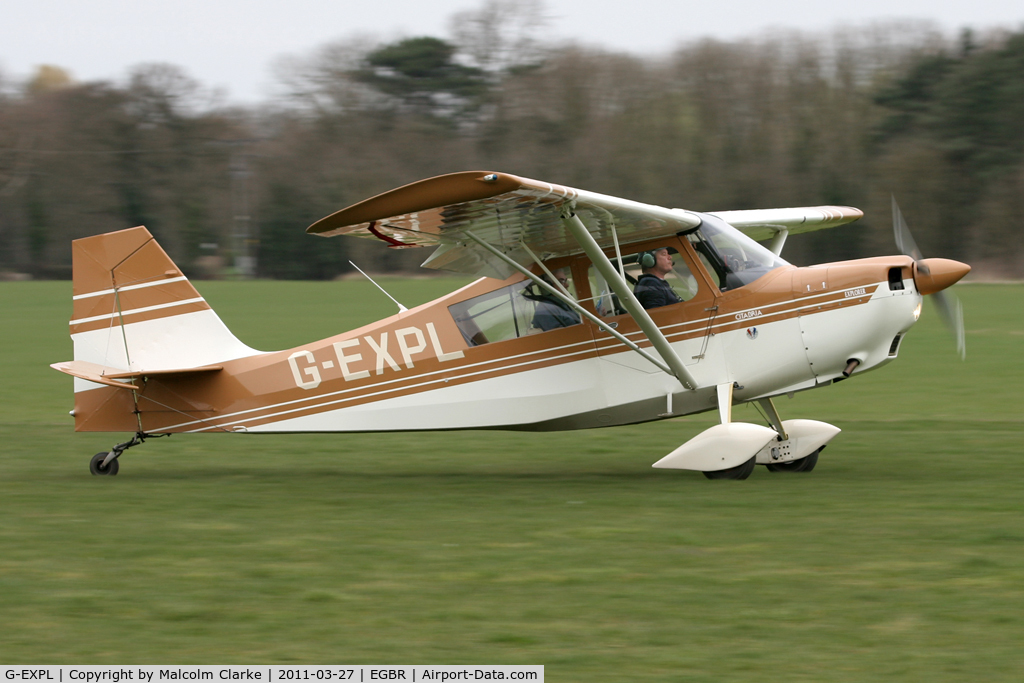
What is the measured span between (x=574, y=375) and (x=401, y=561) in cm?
334

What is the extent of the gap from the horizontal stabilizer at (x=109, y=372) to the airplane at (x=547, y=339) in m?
0.02

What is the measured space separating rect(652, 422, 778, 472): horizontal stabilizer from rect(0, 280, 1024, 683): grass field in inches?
8.7

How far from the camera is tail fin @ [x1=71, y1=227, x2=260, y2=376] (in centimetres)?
995

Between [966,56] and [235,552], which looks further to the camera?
[966,56]

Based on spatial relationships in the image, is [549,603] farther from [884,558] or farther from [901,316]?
[901,316]

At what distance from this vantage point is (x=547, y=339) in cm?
959

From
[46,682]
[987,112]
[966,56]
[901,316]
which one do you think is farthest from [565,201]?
[966,56]

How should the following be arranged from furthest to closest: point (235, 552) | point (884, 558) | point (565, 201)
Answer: point (565, 201) < point (235, 552) < point (884, 558)

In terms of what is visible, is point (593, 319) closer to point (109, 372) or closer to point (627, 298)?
point (627, 298)

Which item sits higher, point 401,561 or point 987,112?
point 987,112

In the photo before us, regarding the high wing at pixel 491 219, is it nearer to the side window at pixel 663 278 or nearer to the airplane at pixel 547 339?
the airplane at pixel 547 339

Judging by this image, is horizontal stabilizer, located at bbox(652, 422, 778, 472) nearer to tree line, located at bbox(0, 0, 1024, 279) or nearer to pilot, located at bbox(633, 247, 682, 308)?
pilot, located at bbox(633, 247, 682, 308)

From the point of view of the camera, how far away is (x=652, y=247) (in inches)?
369

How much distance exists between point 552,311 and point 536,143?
50.9 meters
